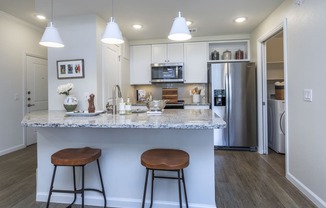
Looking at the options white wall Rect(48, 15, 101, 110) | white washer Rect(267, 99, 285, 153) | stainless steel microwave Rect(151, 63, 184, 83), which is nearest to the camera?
white wall Rect(48, 15, 101, 110)

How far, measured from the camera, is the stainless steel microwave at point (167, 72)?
4.29 meters

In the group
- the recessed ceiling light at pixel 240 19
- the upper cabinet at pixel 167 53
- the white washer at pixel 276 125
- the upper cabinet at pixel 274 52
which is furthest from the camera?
the upper cabinet at pixel 167 53

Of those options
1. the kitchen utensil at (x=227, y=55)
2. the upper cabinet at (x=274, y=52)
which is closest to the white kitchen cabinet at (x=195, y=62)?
the kitchen utensil at (x=227, y=55)

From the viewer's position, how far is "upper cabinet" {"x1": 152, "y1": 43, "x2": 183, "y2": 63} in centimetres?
441

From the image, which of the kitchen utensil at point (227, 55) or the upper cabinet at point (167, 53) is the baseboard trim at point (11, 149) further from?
the kitchen utensil at point (227, 55)

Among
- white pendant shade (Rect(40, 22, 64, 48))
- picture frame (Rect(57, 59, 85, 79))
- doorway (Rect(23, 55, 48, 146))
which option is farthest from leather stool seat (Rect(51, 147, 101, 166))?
doorway (Rect(23, 55, 48, 146))

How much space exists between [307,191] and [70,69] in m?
3.51

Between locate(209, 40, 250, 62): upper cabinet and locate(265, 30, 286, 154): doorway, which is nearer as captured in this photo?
locate(265, 30, 286, 154): doorway

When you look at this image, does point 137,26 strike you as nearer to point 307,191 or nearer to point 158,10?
point 158,10

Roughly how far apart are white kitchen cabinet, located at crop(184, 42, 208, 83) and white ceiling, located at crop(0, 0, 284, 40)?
605 millimetres

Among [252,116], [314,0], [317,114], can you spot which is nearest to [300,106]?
[317,114]

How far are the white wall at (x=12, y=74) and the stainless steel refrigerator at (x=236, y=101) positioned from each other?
390 centimetres

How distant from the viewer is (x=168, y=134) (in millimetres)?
1880

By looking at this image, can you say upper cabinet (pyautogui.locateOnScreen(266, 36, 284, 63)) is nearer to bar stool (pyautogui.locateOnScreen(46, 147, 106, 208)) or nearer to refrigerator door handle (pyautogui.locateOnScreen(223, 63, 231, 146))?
refrigerator door handle (pyautogui.locateOnScreen(223, 63, 231, 146))
